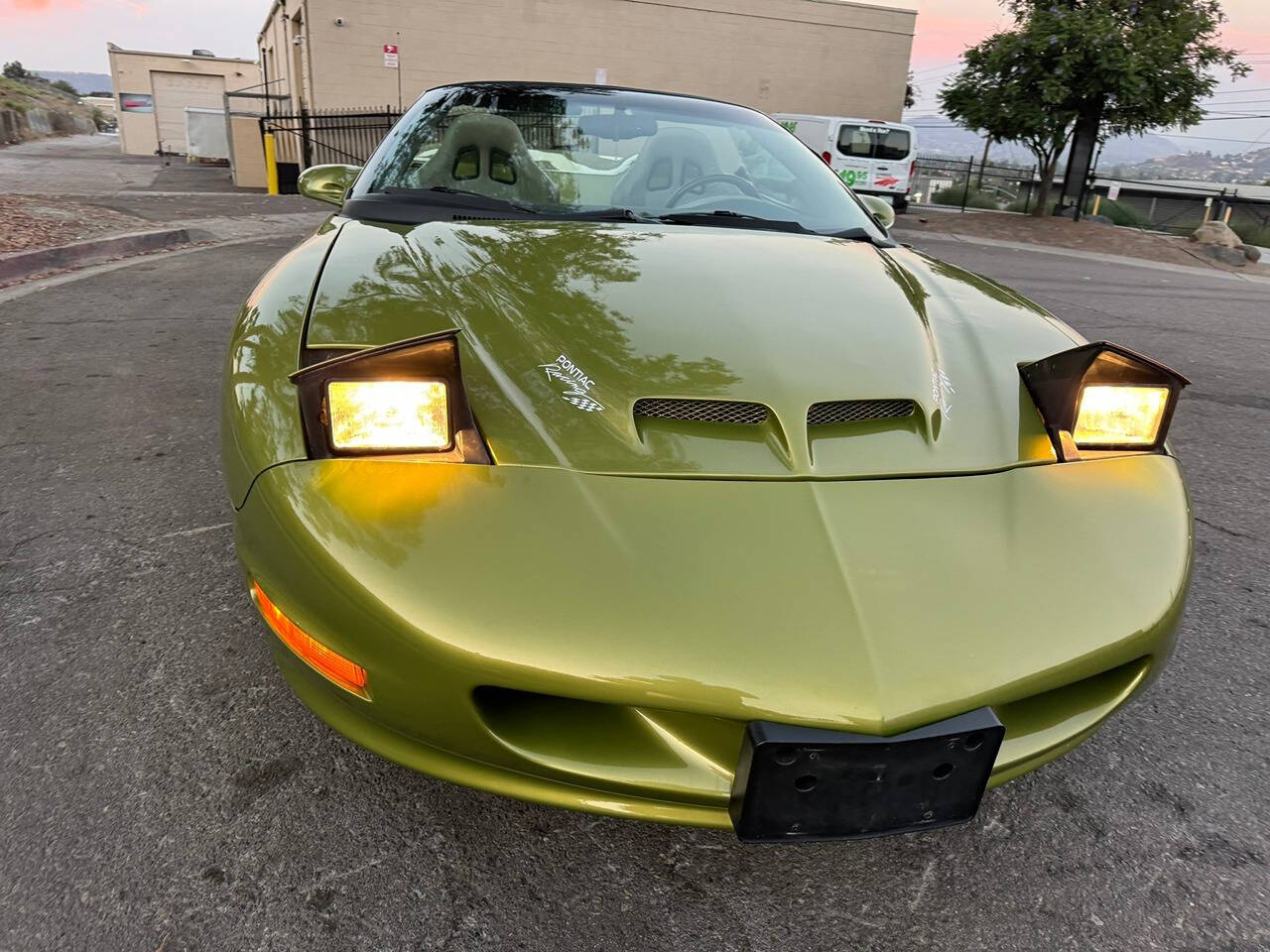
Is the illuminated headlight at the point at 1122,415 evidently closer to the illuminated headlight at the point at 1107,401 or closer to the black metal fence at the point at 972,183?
the illuminated headlight at the point at 1107,401

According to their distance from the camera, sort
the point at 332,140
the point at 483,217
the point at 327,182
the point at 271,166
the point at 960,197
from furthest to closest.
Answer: the point at 960,197, the point at 332,140, the point at 271,166, the point at 327,182, the point at 483,217

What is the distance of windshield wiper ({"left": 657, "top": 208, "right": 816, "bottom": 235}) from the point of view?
2.35 metres

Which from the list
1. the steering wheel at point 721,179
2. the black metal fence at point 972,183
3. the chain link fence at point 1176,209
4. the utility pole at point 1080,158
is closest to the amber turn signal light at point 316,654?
the steering wheel at point 721,179

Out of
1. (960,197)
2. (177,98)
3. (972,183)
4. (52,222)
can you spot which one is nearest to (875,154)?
(960,197)

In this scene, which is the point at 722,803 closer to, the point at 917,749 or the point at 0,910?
the point at 917,749

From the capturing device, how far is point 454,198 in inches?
94.2

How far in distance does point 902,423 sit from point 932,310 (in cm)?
54

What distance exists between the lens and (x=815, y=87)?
2259 centimetres

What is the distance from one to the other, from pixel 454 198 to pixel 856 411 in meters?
1.46

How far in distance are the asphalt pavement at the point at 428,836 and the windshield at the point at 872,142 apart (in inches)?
694

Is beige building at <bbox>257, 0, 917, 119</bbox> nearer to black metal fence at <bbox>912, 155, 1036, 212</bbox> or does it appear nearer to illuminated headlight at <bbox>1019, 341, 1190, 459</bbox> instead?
black metal fence at <bbox>912, 155, 1036, 212</bbox>

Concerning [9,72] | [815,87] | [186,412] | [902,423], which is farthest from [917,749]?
[9,72]

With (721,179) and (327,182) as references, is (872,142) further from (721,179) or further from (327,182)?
(327,182)

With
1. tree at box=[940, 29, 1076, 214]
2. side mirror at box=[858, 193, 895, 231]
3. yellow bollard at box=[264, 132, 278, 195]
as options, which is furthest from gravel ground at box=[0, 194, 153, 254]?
tree at box=[940, 29, 1076, 214]
